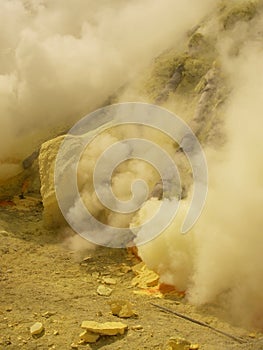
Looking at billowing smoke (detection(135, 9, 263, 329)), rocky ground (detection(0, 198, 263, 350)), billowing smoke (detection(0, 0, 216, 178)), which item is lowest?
rocky ground (detection(0, 198, 263, 350))

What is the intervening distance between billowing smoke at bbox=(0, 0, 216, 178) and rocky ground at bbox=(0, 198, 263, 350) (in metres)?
3.89

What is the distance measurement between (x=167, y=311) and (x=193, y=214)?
6.00 feet

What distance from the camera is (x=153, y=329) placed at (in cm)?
555

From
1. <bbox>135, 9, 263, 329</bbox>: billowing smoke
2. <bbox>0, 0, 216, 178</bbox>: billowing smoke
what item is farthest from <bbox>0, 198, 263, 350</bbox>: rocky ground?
<bbox>0, 0, 216, 178</bbox>: billowing smoke

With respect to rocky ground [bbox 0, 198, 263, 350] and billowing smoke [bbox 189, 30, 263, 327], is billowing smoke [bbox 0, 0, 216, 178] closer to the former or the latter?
rocky ground [bbox 0, 198, 263, 350]

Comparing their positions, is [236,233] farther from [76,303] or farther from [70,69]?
[70,69]

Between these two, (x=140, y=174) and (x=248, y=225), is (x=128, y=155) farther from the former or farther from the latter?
(x=248, y=225)

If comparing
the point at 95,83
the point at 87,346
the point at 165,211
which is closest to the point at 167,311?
the point at 87,346

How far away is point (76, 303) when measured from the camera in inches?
247

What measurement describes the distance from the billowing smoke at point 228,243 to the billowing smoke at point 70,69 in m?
4.84

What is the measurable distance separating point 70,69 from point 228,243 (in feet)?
25.2

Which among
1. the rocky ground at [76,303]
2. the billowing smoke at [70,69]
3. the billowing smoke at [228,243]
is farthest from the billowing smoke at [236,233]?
the billowing smoke at [70,69]

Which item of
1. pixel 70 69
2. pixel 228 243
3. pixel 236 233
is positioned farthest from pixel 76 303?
pixel 70 69

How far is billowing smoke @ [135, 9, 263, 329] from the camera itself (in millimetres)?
6445
